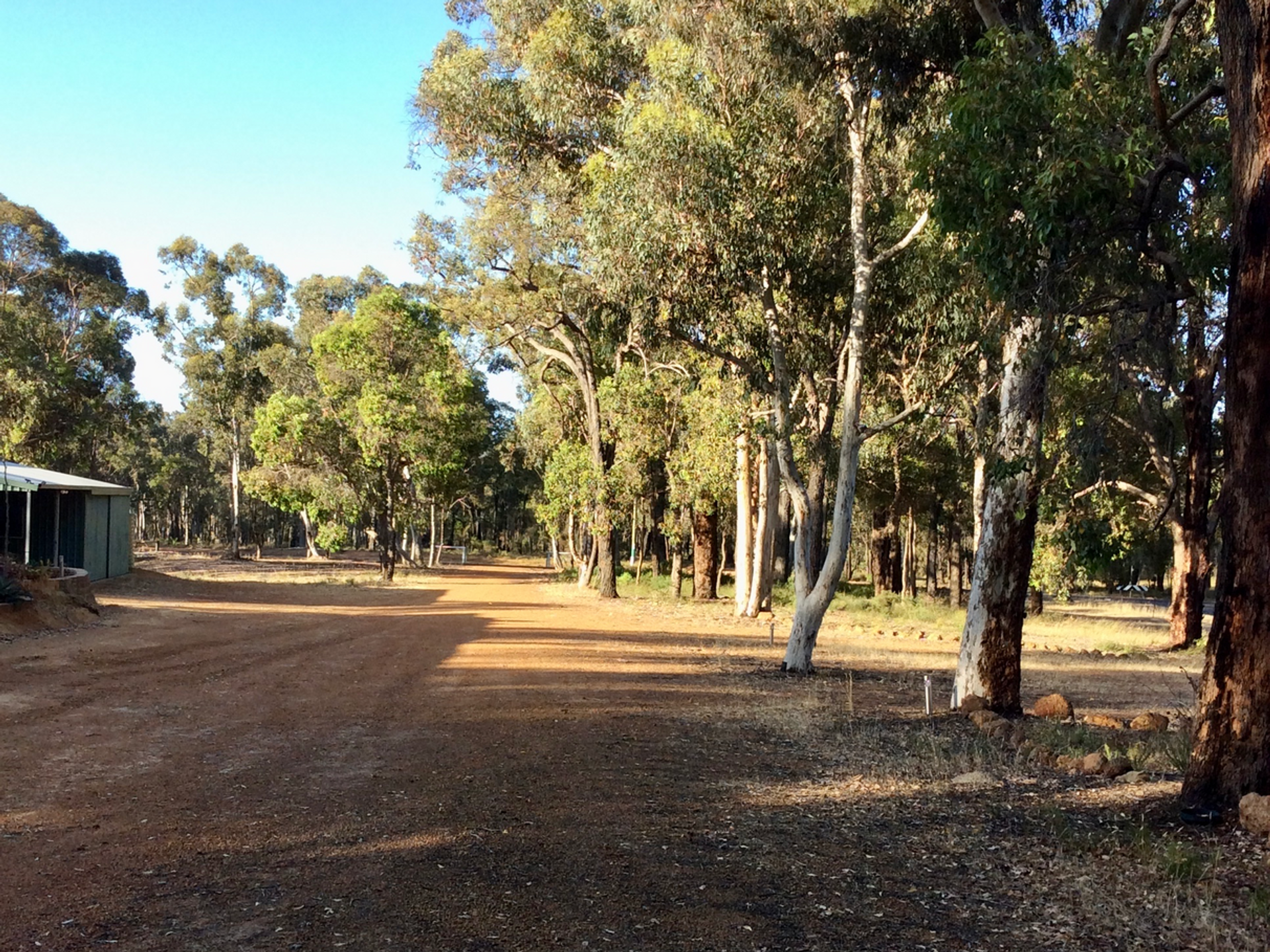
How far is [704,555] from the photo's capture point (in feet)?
102

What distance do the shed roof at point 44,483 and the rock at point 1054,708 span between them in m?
21.9

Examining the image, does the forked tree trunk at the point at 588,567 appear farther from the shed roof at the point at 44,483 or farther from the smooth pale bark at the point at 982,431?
the smooth pale bark at the point at 982,431

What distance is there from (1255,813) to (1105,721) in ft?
16.3


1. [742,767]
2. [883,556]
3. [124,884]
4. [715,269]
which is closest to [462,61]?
[715,269]

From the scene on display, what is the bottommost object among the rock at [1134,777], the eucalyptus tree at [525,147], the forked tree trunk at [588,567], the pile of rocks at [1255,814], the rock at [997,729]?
the forked tree trunk at [588,567]

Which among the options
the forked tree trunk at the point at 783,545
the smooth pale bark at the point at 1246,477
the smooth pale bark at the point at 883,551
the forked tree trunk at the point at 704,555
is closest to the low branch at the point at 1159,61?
the smooth pale bark at the point at 1246,477

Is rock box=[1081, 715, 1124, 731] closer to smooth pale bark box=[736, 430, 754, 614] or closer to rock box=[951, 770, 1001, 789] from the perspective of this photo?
rock box=[951, 770, 1001, 789]

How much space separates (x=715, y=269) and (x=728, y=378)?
29.2ft

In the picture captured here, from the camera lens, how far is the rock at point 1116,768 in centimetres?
767

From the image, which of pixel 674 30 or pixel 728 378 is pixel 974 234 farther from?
pixel 728 378

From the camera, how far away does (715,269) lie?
572 inches

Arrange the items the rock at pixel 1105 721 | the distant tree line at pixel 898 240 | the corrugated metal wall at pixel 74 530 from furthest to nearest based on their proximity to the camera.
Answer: the corrugated metal wall at pixel 74 530 → the rock at pixel 1105 721 → the distant tree line at pixel 898 240

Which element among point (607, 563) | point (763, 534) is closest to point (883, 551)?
point (607, 563)

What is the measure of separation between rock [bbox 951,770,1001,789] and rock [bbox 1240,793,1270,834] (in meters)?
1.88
